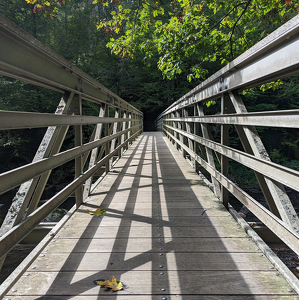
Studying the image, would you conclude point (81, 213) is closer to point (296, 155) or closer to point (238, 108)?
point (238, 108)

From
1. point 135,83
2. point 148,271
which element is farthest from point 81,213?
point 135,83

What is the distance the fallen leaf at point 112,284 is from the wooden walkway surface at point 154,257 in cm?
3

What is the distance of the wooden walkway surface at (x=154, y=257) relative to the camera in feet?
4.89

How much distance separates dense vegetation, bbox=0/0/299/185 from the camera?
17.8 ft

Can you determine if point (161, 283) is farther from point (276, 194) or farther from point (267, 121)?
point (267, 121)

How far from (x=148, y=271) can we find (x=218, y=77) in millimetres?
1878

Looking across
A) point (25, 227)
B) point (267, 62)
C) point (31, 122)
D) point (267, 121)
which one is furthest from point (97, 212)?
point (267, 62)

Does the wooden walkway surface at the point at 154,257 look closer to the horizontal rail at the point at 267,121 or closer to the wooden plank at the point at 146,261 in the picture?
the wooden plank at the point at 146,261

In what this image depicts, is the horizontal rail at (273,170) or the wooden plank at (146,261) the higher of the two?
the horizontal rail at (273,170)

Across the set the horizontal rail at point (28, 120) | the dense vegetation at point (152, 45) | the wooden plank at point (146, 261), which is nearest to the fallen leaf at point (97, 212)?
the wooden plank at point (146, 261)

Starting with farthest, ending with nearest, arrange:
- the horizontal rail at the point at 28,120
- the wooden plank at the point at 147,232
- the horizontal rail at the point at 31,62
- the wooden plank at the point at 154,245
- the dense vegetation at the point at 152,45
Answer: the dense vegetation at the point at 152,45 → the wooden plank at the point at 147,232 → the wooden plank at the point at 154,245 → the horizontal rail at the point at 31,62 → the horizontal rail at the point at 28,120

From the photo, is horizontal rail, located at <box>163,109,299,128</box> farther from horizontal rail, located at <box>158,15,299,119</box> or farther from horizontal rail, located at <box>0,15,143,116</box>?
horizontal rail, located at <box>0,15,143,116</box>

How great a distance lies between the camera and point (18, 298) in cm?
143

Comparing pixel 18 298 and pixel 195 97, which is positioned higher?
pixel 195 97
